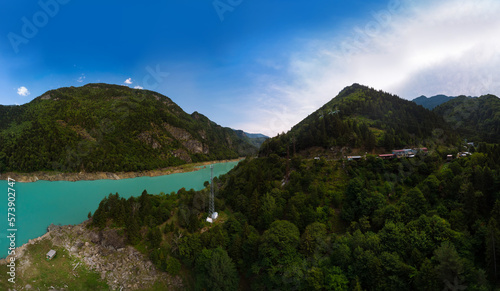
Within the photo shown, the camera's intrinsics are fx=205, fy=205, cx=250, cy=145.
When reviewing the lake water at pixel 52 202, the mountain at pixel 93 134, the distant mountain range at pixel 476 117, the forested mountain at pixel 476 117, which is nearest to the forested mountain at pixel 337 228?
the lake water at pixel 52 202

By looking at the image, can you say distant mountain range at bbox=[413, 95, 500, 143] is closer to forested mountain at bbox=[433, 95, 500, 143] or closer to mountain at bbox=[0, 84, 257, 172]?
forested mountain at bbox=[433, 95, 500, 143]

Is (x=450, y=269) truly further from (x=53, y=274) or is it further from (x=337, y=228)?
(x=53, y=274)

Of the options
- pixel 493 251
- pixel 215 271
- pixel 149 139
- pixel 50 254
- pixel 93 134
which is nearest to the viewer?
pixel 493 251

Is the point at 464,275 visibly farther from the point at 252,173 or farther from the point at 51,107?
the point at 51,107

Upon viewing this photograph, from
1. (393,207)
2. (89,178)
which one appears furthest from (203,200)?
(89,178)

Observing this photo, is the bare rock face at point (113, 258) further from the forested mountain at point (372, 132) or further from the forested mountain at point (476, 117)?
the forested mountain at point (476, 117)

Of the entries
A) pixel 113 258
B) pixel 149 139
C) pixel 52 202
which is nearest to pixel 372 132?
pixel 113 258

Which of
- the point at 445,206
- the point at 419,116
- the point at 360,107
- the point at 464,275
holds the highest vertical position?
the point at 360,107
